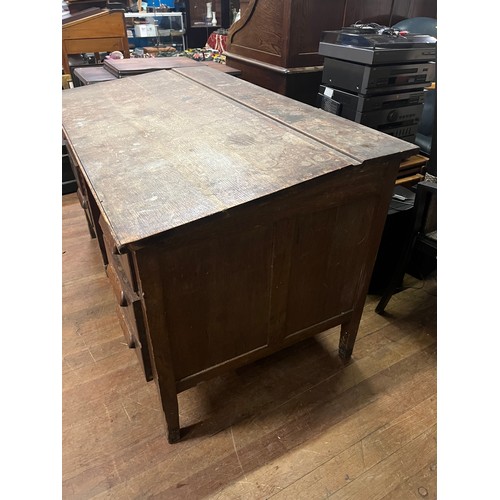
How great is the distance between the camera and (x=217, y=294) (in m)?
1.04

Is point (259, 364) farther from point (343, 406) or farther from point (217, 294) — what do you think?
point (217, 294)

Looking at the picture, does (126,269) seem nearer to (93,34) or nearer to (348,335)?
(348,335)

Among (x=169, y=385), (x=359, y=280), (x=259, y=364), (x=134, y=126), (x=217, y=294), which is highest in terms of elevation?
(x=134, y=126)

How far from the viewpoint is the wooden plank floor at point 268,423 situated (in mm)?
1146

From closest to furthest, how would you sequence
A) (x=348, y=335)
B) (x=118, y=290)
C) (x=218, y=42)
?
(x=118, y=290), (x=348, y=335), (x=218, y=42)

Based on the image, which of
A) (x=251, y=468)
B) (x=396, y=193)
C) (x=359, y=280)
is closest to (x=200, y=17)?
(x=396, y=193)

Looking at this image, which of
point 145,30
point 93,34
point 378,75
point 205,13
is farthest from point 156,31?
point 378,75

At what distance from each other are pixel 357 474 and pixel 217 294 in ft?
2.35

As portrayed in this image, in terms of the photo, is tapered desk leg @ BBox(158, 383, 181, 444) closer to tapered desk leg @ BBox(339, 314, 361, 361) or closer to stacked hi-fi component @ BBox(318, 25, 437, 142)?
tapered desk leg @ BBox(339, 314, 361, 361)

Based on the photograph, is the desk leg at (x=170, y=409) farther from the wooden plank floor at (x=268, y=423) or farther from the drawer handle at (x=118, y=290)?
the drawer handle at (x=118, y=290)

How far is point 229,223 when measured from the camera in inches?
35.6

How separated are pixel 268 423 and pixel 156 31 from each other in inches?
180

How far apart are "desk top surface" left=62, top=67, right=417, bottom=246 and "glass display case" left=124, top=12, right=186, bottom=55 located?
9.76 feet

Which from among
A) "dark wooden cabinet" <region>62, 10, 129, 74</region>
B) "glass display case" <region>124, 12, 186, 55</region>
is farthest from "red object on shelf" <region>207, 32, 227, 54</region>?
"dark wooden cabinet" <region>62, 10, 129, 74</region>
